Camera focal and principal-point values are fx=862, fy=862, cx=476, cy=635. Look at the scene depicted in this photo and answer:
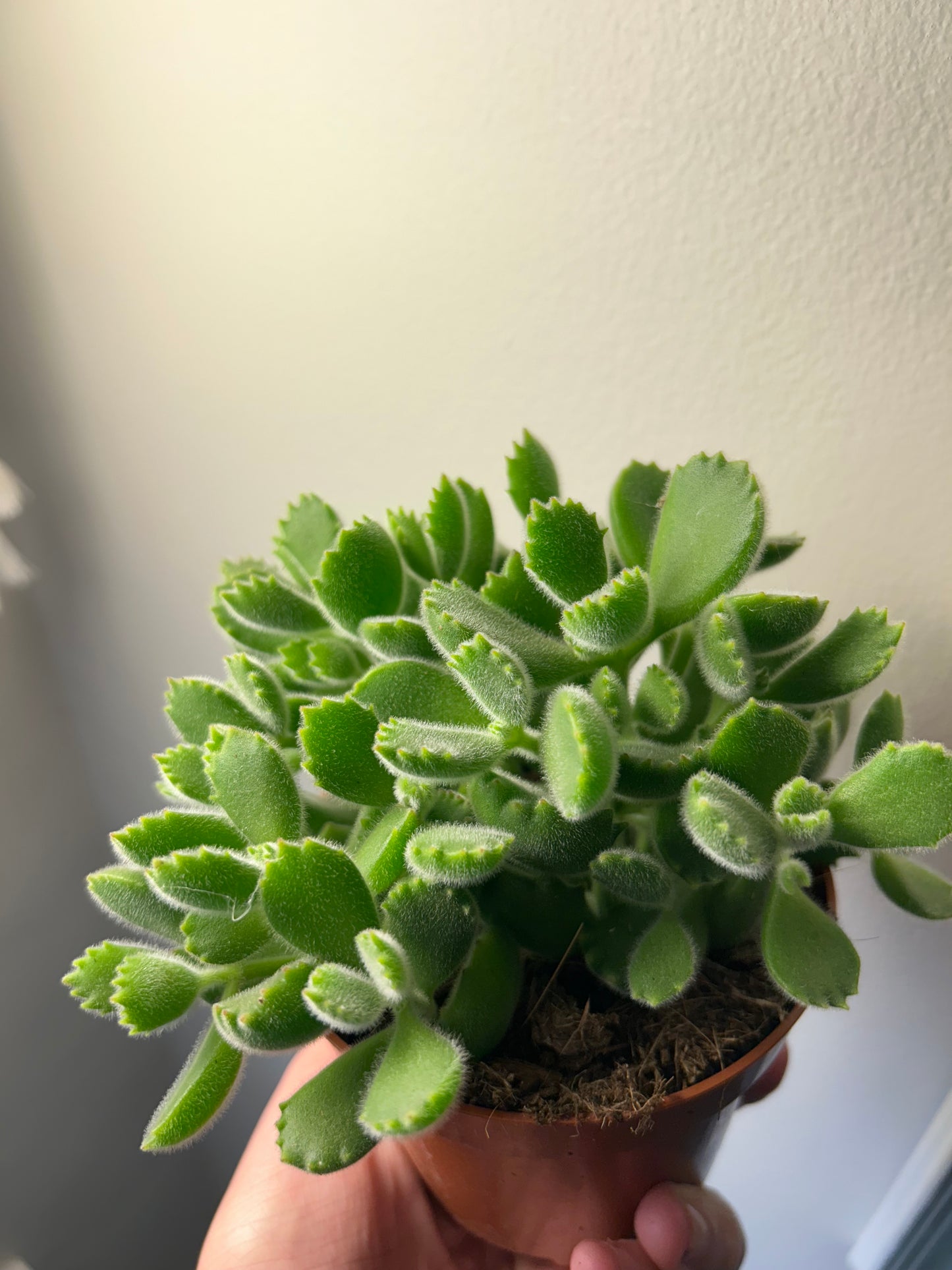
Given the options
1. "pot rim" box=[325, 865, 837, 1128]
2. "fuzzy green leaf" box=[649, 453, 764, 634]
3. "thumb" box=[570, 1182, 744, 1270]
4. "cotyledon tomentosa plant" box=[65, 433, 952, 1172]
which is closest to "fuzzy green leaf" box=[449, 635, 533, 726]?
"cotyledon tomentosa plant" box=[65, 433, 952, 1172]

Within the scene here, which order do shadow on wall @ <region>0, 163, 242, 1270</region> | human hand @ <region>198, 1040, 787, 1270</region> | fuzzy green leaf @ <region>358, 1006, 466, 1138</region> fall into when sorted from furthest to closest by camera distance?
1. shadow on wall @ <region>0, 163, 242, 1270</region>
2. human hand @ <region>198, 1040, 787, 1270</region>
3. fuzzy green leaf @ <region>358, 1006, 466, 1138</region>

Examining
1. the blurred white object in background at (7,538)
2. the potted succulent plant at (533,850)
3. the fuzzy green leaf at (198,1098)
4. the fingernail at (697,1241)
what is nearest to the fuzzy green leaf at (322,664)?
the potted succulent plant at (533,850)

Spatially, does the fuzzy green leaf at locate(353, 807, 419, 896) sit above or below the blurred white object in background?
above

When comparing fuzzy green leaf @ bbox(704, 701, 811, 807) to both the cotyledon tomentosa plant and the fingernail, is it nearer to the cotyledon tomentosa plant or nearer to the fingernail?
the cotyledon tomentosa plant

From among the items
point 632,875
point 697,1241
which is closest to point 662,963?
point 632,875

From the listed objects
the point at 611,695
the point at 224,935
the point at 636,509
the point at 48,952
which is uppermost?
the point at 636,509

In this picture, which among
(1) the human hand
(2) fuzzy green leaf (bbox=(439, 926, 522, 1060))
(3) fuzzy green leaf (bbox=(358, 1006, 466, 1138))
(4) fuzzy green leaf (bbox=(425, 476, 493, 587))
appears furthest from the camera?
(1) the human hand

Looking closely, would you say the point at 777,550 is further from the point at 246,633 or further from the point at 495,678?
the point at 246,633

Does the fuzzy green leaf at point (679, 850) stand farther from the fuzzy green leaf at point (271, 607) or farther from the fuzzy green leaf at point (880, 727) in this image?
the fuzzy green leaf at point (271, 607)
